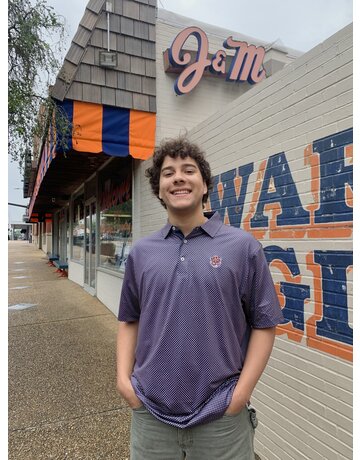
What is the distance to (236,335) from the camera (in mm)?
1432

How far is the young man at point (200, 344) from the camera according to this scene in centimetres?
134

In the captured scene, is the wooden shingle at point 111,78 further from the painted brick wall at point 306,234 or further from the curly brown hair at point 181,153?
the curly brown hair at point 181,153

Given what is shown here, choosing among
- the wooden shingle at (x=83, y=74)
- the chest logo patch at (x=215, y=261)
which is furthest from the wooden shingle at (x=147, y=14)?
the chest logo patch at (x=215, y=261)

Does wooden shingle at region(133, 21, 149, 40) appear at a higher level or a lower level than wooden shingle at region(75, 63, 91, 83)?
higher

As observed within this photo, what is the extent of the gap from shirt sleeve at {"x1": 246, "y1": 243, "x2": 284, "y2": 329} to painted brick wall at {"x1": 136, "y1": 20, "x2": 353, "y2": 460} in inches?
27.5

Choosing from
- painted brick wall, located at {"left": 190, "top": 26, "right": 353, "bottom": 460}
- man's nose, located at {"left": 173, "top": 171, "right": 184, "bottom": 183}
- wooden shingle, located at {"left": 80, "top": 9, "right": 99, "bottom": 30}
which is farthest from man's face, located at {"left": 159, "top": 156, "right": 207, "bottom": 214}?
wooden shingle, located at {"left": 80, "top": 9, "right": 99, "bottom": 30}

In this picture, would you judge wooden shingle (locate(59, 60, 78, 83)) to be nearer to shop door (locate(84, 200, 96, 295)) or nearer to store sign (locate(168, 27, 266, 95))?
store sign (locate(168, 27, 266, 95))

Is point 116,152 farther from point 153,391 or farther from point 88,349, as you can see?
point 153,391

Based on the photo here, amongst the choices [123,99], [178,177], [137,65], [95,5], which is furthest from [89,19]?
[178,177]

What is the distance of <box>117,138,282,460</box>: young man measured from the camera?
1343mm

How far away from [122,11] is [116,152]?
2.03 m

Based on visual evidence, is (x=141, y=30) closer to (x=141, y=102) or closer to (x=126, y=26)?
(x=126, y=26)

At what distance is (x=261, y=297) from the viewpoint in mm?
1419

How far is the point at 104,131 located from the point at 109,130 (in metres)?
0.08
